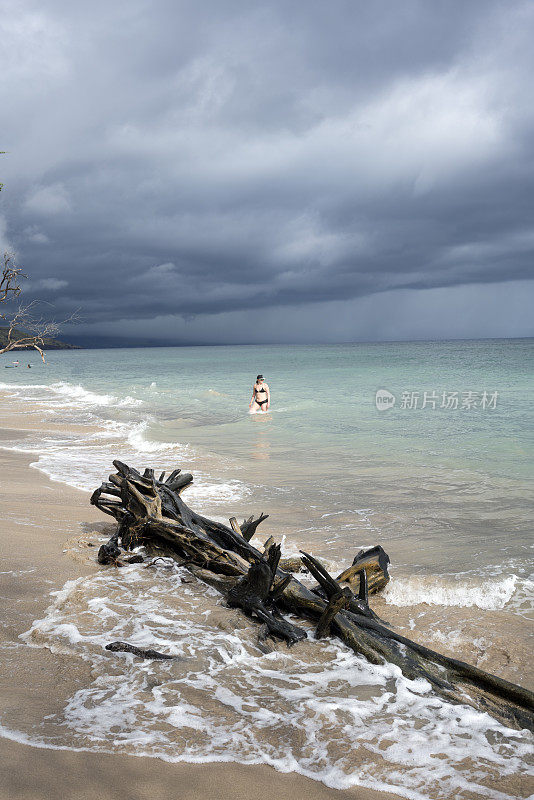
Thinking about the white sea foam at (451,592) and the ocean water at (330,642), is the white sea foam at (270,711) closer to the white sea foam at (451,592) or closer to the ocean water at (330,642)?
the ocean water at (330,642)

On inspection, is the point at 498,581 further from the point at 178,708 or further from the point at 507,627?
Result: the point at 178,708

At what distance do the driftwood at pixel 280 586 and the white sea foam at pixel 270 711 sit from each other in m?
0.12

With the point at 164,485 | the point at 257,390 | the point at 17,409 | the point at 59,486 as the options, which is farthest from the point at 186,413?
the point at 164,485

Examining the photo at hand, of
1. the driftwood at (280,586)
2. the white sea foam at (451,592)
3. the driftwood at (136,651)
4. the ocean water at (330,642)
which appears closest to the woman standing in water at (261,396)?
the ocean water at (330,642)

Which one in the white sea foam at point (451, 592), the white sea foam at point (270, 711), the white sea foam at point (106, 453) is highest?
the white sea foam at point (270, 711)

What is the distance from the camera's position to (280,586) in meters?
4.12

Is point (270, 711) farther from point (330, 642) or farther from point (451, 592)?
point (451, 592)

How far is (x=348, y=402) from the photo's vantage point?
2873cm

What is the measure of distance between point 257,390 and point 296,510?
51.7 ft

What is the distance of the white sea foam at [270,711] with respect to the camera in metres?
2.60

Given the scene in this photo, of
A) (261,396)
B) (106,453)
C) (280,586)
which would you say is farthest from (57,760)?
(261,396)

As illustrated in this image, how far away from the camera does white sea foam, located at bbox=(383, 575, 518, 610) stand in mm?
5285

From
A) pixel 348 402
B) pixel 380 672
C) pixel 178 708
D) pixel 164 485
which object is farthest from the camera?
pixel 348 402

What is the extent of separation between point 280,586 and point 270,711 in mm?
1135
